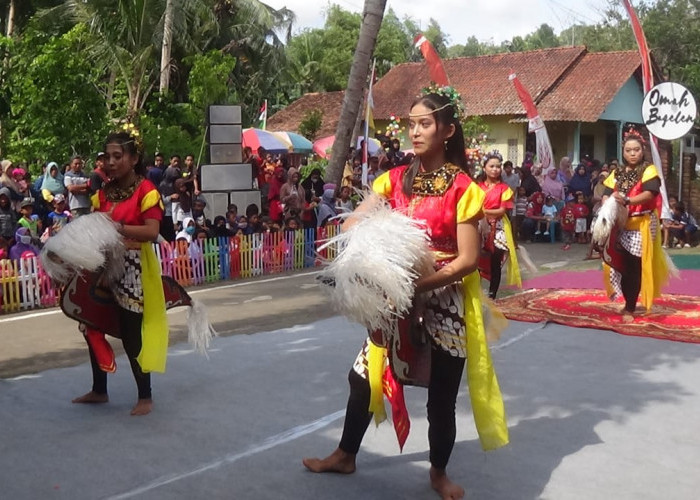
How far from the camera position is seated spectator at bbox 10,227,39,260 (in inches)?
368

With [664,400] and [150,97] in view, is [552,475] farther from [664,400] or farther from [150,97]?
[150,97]

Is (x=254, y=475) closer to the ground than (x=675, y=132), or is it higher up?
closer to the ground

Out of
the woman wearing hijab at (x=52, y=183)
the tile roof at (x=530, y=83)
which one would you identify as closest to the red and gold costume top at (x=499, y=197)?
the woman wearing hijab at (x=52, y=183)

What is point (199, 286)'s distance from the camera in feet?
35.6

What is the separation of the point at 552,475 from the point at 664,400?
1602mm

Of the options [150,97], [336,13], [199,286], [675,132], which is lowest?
[199,286]

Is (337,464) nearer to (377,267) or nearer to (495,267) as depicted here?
(377,267)

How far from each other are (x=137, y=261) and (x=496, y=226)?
A: 4.54 metres

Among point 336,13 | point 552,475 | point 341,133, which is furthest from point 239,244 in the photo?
point 336,13

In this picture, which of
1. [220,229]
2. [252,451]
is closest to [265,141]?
[220,229]

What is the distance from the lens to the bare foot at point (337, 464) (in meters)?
3.84

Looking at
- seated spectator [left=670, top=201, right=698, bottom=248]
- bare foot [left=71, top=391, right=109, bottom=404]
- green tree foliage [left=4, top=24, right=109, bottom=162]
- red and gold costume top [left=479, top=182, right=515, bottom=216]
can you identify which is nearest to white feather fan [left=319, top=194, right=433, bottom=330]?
bare foot [left=71, top=391, right=109, bottom=404]

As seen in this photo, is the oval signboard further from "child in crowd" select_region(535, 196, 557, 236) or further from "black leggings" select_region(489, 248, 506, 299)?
"black leggings" select_region(489, 248, 506, 299)

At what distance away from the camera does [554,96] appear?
2894 centimetres
